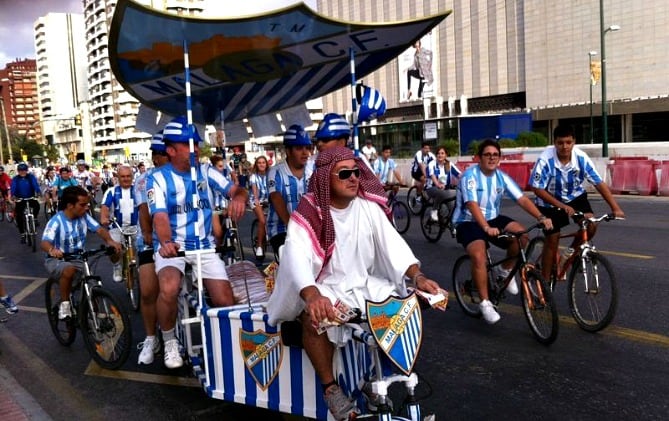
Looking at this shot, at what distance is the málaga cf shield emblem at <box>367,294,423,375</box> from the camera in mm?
2881

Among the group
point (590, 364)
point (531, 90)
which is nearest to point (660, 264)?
point (590, 364)

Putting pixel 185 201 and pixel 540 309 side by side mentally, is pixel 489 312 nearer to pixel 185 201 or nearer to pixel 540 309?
pixel 540 309

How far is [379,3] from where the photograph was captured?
78.9 metres

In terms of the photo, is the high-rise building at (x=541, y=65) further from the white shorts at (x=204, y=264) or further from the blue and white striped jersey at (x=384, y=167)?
the white shorts at (x=204, y=264)

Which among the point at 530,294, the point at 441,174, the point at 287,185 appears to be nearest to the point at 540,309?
the point at 530,294

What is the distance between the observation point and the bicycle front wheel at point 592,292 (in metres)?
5.67

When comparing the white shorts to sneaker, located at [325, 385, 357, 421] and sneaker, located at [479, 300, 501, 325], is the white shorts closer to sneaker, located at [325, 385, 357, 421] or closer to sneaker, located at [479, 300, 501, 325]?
sneaker, located at [325, 385, 357, 421]

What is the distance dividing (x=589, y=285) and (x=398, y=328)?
12.0 ft

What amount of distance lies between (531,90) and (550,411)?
63.4 m

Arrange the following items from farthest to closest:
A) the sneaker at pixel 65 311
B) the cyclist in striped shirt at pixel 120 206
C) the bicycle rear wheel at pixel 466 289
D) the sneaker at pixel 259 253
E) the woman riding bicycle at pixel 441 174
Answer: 1. the woman riding bicycle at pixel 441 174
2. the sneaker at pixel 259 253
3. the cyclist in striped shirt at pixel 120 206
4. the bicycle rear wheel at pixel 466 289
5. the sneaker at pixel 65 311

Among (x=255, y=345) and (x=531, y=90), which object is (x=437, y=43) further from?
(x=255, y=345)

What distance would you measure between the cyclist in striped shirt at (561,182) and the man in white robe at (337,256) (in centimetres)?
319

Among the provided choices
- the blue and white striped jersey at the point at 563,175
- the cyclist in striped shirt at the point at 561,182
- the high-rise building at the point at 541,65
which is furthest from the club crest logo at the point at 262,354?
the high-rise building at the point at 541,65

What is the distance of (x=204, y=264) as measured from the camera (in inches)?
187
